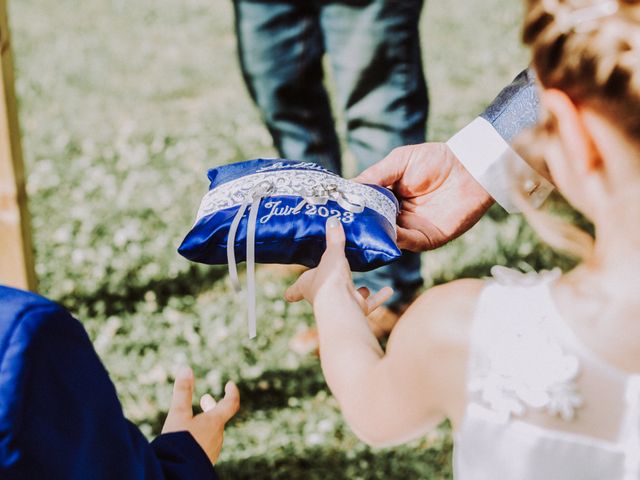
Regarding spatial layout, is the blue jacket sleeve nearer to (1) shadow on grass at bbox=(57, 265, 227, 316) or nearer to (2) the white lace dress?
(2) the white lace dress

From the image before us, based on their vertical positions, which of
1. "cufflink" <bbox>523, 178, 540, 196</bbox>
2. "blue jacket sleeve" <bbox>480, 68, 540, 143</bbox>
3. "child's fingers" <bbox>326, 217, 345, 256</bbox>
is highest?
"blue jacket sleeve" <bbox>480, 68, 540, 143</bbox>

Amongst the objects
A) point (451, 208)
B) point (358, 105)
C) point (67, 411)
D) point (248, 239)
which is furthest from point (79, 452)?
point (358, 105)

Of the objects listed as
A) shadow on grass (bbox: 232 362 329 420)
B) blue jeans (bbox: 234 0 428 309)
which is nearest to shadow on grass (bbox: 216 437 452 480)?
shadow on grass (bbox: 232 362 329 420)

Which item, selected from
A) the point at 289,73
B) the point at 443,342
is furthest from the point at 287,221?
the point at 289,73

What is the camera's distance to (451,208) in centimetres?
223

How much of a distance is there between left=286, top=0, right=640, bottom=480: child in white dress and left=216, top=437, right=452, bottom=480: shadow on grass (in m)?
1.35

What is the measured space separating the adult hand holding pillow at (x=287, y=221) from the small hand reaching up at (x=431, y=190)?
248 millimetres

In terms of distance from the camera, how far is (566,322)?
1.17m

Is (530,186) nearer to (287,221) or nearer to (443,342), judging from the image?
(287,221)

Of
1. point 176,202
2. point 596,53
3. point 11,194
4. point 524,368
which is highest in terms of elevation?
point 596,53

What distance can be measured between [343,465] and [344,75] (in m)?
1.36

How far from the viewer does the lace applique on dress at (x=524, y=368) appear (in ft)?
3.79

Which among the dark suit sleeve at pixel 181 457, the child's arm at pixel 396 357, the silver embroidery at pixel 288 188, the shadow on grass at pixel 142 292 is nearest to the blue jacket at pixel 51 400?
the dark suit sleeve at pixel 181 457

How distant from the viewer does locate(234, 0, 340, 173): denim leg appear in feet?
9.89
